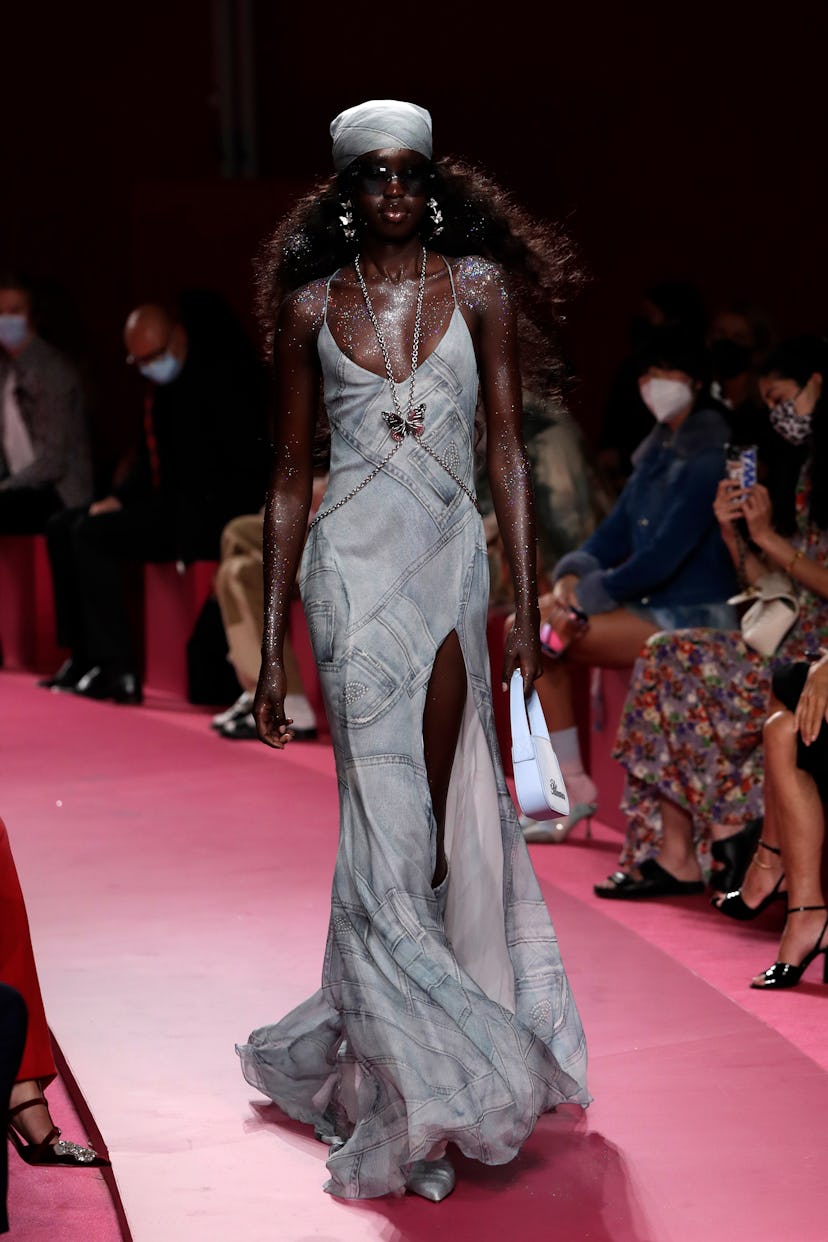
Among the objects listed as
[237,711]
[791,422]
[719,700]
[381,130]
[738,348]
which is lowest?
[237,711]

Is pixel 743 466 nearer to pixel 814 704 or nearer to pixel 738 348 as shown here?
pixel 814 704

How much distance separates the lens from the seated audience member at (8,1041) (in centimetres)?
212

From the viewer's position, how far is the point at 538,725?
9.45 ft

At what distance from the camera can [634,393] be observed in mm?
7367

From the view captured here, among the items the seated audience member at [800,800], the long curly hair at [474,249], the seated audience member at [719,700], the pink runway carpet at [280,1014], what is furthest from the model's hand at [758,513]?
the long curly hair at [474,249]

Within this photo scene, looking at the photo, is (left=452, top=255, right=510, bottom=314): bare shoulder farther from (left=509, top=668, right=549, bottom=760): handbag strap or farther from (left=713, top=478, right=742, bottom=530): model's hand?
(left=713, top=478, right=742, bottom=530): model's hand

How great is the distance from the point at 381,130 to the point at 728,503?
6.46 feet

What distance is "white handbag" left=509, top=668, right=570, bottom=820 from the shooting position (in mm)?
2787

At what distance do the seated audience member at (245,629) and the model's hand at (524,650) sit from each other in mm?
3868

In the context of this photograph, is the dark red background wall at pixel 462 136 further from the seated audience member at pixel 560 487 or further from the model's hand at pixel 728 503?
the model's hand at pixel 728 503

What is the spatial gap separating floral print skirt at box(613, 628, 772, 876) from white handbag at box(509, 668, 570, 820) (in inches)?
73.8

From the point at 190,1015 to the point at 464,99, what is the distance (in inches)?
264

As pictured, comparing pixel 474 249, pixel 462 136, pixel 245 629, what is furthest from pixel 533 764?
pixel 462 136

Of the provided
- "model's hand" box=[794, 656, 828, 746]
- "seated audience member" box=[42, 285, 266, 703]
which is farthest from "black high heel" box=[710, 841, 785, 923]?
"seated audience member" box=[42, 285, 266, 703]
